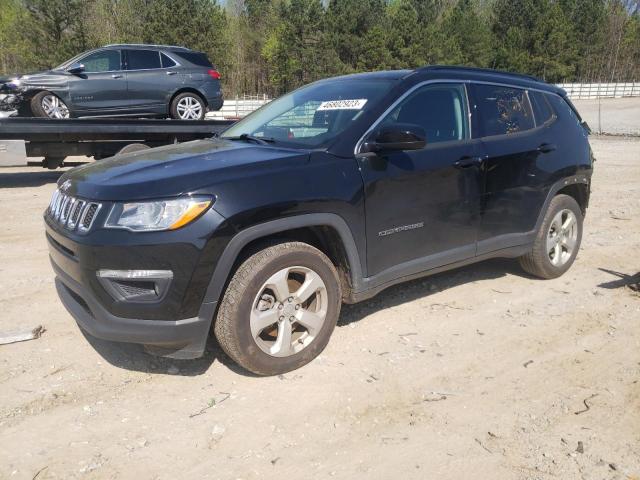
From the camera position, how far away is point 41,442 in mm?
2643

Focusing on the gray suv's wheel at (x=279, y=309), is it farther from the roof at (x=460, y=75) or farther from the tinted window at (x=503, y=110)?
the tinted window at (x=503, y=110)

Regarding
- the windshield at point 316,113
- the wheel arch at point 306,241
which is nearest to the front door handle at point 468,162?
the windshield at point 316,113

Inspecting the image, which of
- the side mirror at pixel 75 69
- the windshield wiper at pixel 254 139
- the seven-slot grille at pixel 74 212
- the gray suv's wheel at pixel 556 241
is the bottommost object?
the gray suv's wheel at pixel 556 241

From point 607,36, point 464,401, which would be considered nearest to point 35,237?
point 464,401

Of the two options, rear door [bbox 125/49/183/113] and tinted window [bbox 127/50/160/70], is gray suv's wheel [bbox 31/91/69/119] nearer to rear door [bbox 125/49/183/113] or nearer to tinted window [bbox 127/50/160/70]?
rear door [bbox 125/49/183/113]

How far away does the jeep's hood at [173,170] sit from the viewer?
2.80 meters

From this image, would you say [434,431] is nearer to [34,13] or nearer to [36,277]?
[36,277]

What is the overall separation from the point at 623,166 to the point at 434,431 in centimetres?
1058

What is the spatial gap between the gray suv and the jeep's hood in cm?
670

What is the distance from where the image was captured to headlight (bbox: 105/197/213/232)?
274cm

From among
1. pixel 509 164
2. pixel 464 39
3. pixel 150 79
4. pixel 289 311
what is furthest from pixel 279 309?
pixel 464 39

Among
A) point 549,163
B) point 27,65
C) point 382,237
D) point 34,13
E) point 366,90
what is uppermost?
point 34,13

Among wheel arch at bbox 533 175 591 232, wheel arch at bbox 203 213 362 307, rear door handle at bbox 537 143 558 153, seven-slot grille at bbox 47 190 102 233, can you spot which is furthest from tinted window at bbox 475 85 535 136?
seven-slot grille at bbox 47 190 102 233

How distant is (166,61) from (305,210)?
8.39 metres
